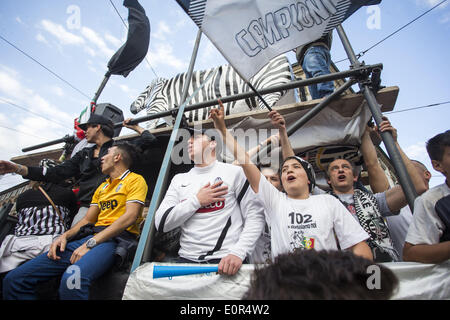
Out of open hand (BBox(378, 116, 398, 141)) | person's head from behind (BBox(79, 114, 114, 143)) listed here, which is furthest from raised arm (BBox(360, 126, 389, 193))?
person's head from behind (BBox(79, 114, 114, 143))

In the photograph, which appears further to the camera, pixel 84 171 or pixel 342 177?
pixel 84 171

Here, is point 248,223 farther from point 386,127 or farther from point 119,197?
point 119,197

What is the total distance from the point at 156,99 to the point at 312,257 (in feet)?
18.4

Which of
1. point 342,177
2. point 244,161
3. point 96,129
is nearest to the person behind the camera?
point 244,161

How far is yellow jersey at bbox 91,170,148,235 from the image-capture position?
2466mm

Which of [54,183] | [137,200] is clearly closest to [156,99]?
[54,183]

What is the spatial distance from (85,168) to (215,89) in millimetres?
2881

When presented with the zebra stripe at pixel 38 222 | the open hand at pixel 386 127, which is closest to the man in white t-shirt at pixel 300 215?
the open hand at pixel 386 127

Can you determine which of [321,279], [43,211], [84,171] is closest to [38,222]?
[43,211]

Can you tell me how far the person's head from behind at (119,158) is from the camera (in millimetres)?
2884

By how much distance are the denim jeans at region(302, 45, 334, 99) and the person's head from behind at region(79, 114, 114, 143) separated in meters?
3.45

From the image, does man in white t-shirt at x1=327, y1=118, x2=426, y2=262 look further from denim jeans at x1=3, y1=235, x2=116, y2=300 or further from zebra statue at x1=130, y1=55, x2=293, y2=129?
denim jeans at x1=3, y1=235, x2=116, y2=300

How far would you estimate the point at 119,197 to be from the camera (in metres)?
2.54
